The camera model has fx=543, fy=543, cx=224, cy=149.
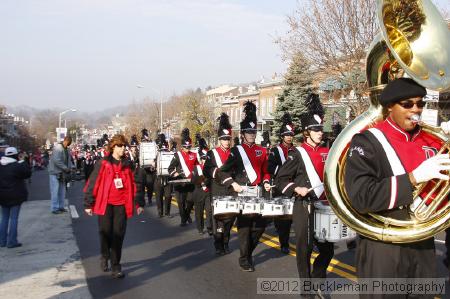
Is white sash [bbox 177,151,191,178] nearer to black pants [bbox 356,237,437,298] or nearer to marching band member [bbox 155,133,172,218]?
marching band member [bbox 155,133,172,218]

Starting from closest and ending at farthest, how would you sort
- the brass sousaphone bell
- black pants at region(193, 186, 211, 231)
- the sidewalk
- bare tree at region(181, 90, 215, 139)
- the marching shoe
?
the brass sousaphone bell
the sidewalk
the marching shoe
black pants at region(193, 186, 211, 231)
bare tree at region(181, 90, 215, 139)

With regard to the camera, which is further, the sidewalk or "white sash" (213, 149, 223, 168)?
"white sash" (213, 149, 223, 168)

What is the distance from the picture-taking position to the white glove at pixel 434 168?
124 inches

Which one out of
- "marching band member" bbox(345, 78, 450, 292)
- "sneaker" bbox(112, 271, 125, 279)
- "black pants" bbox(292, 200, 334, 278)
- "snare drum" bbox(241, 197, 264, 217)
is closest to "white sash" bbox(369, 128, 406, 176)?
"marching band member" bbox(345, 78, 450, 292)

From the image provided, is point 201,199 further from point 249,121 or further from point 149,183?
point 149,183

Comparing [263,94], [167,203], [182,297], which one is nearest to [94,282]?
[182,297]

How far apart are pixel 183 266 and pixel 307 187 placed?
9.01ft

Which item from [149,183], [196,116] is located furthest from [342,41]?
[196,116]

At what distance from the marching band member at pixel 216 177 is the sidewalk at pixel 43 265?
2.27 meters

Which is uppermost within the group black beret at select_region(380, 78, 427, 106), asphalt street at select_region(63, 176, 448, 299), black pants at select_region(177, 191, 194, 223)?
black beret at select_region(380, 78, 427, 106)

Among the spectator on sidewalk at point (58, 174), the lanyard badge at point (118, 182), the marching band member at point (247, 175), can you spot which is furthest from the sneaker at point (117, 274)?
the spectator on sidewalk at point (58, 174)

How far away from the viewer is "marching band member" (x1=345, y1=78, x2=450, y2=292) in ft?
11.2

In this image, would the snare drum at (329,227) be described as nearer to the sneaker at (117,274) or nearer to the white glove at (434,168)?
the white glove at (434,168)

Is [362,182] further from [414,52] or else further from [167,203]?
[167,203]
